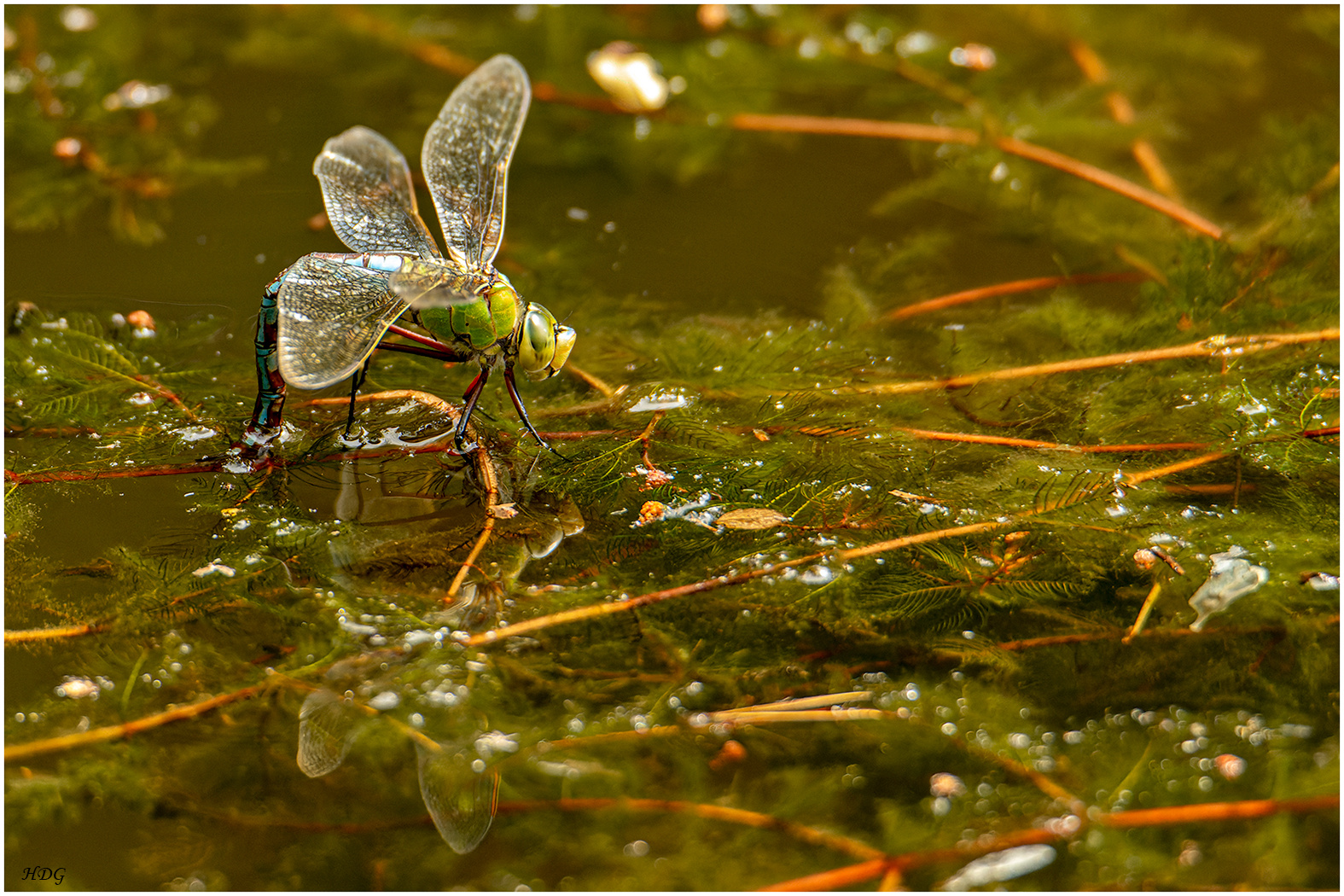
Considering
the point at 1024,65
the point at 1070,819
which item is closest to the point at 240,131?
the point at 1024,65

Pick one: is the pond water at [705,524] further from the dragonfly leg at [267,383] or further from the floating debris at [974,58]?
the floating debris at [974,58]

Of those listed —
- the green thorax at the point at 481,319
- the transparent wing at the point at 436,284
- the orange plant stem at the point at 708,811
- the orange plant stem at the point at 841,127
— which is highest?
the orange plant stem at the point at 841,127

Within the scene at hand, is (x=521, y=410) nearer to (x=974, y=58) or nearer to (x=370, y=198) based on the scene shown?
(x=370, y=198)

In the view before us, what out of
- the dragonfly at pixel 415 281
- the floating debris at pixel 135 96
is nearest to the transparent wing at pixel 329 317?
the dragonfly at pixel 415 281

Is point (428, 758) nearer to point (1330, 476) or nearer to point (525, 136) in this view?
point (1330, 476)

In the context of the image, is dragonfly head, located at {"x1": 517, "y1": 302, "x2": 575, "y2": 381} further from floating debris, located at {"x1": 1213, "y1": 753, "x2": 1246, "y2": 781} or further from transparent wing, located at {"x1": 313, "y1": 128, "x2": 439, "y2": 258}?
floating debris, located at {"x1": 1213, "y1": 753, "x2": 1246, "y2": 781}

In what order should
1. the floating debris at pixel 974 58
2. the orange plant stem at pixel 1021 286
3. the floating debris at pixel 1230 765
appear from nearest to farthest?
the floating debris at pixel 1230 765, the orange plant stem at pixel 1021 286, the floating debris at pixel 974 58
